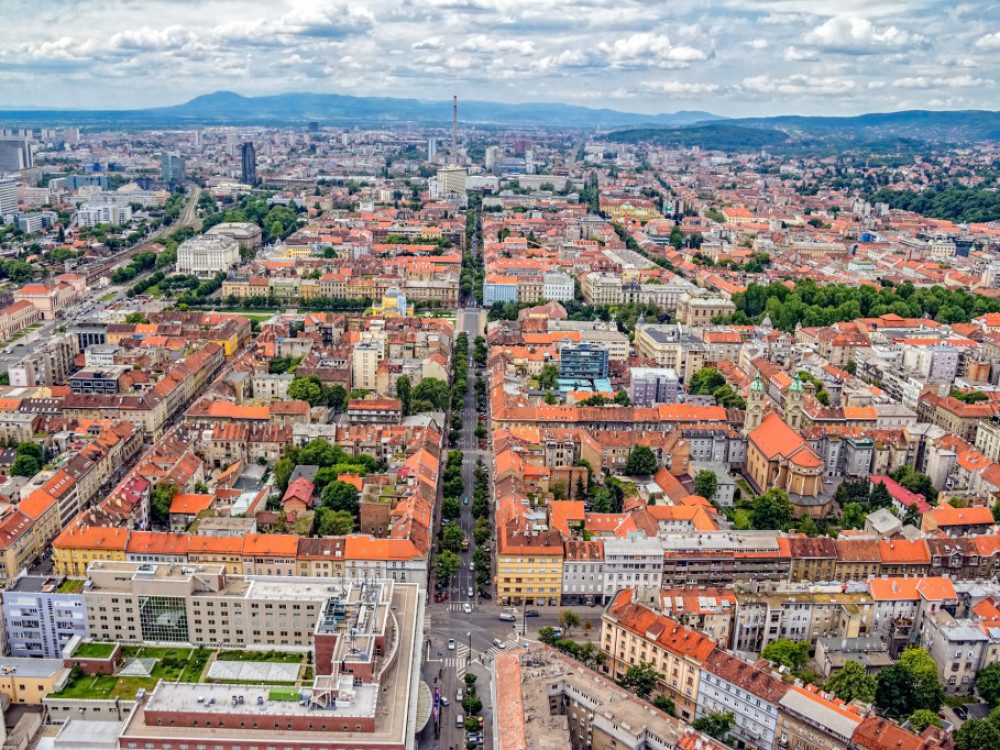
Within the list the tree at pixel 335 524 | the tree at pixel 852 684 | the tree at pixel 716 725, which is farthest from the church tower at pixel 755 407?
the tree at pixel 716 725

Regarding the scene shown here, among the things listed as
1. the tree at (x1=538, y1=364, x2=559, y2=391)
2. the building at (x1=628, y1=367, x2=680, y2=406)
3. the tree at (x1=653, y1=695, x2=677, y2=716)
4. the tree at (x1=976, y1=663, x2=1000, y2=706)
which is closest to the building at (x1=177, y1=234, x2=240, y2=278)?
the tree at (x1=538, y1=364, x2=559, y2=391)

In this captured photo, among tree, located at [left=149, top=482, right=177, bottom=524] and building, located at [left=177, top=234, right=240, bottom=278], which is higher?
building, located at [left=177, top=234, right=240, bottom=278]

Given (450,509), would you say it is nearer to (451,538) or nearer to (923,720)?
(451,538)

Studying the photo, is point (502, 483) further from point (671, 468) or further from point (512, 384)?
point (512, 384)

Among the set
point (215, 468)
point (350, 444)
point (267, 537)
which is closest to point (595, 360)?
point (350, 444)

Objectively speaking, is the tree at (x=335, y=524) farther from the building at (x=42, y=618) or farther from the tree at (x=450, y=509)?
the building at (x=42, y=618)

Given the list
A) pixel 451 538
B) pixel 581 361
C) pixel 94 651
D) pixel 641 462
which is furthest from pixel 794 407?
pixel 94 651

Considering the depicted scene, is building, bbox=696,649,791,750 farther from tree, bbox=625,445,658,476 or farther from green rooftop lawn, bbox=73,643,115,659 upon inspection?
green rooftop lawn, bbox=73,643,115,659
